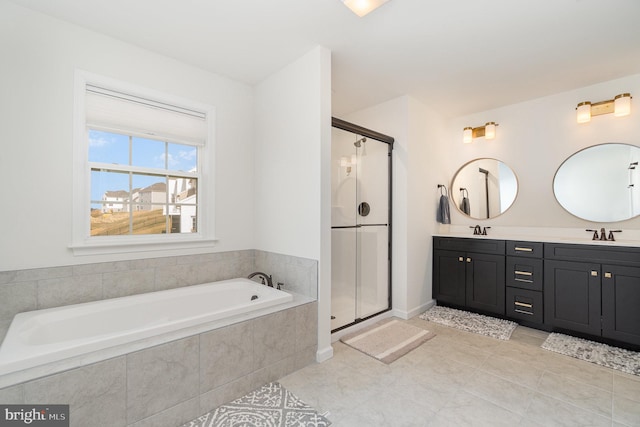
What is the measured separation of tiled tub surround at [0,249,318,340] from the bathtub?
0.34 feet

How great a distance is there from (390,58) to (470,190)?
2258 mm

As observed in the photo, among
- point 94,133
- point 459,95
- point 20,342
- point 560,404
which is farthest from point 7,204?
point 459,95

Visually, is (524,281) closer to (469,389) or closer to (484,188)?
(484,188)

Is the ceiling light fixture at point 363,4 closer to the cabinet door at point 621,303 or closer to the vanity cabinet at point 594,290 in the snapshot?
the vanity cabinet at point 594,290

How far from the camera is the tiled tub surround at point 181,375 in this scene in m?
1.37

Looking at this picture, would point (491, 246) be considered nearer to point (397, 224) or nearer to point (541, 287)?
point (541, 287)

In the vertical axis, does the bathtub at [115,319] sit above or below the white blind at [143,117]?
below

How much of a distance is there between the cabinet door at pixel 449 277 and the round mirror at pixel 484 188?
0.74 meters

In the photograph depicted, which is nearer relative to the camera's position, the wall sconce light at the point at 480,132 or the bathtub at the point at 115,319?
the bathtub at the point at 115,319

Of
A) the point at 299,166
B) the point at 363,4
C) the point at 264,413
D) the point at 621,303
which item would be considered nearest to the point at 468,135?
the point at 621,303

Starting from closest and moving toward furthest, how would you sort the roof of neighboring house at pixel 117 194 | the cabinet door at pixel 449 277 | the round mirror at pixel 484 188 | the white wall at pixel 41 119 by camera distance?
the white wall at pixel 41 119 → the roof of neighboring house at pixel 117 194 → the cabinet door at pixel 449 277 → the round mirror at pixel 484 188

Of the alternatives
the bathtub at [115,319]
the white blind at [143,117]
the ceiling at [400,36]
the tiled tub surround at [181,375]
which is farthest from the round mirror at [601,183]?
the white blind at [143,117]

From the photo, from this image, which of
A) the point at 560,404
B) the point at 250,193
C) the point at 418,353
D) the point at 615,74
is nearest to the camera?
the point at 560,404

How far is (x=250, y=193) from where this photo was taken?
10.3 feet
